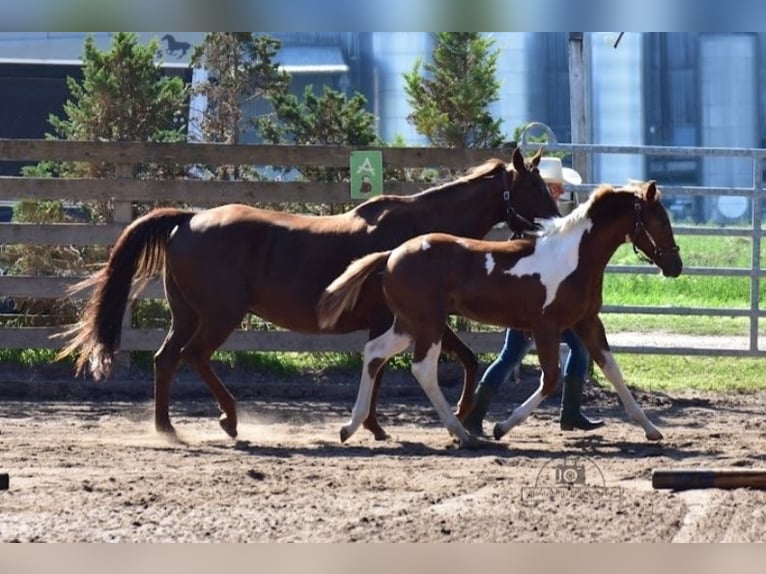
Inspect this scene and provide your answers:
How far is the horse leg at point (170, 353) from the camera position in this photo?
779 centimetres

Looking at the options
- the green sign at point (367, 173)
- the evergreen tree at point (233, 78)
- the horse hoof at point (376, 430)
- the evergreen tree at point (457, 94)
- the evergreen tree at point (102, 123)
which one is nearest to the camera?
the horse hoof at point (376, 430)

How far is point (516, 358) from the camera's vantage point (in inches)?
309

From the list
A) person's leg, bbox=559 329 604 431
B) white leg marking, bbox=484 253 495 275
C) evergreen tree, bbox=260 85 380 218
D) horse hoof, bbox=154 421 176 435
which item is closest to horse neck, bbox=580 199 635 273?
white leg marking, bbox=484 253 495 275

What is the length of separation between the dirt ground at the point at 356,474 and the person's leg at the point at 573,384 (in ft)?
0.41

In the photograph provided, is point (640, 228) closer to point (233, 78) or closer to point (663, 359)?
point (663, 359)

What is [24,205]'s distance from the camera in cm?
1097

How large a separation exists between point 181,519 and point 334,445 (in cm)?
263

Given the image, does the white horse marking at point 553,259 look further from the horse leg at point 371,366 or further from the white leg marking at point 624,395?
the horse leg at point 371,366

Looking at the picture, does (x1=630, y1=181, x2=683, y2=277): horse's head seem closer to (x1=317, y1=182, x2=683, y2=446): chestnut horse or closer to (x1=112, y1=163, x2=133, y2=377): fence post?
(x1=317, y1=182, x2=683, y2=446): chestnut horse

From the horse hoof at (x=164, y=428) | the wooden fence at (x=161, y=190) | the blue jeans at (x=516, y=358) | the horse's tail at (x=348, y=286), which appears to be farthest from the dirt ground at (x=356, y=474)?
the horse's tail at (x=348, y=286)

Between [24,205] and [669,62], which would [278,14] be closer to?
[24,205]

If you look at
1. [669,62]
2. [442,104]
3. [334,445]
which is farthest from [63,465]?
[669,62]

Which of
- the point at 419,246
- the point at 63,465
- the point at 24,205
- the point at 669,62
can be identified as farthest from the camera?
the point at 669,62

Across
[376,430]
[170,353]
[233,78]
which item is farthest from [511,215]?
[233,78]
